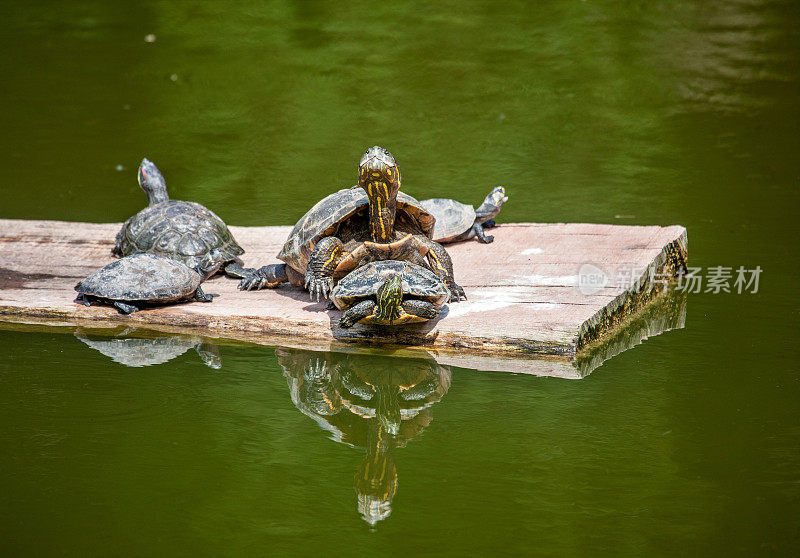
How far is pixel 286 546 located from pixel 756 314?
2.87m

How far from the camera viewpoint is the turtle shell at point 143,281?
4.50 m

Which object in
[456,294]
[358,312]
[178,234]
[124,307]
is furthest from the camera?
[178,234]

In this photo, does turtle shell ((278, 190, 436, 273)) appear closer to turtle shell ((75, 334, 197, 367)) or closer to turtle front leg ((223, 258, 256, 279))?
turtle front leg ((223, 258, 256, 279))

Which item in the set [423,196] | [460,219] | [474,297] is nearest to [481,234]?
[460,219]

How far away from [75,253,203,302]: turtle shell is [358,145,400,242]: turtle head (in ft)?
3.22

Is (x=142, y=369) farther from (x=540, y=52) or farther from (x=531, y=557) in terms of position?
(x=540, y=52)

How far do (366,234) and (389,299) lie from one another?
802 millimetres

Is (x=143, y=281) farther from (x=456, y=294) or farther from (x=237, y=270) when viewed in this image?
(x=456, y=294)

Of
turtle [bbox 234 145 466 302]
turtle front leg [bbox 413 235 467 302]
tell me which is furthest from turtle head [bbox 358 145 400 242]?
turtle front leg [bbox 413 235 467 302]

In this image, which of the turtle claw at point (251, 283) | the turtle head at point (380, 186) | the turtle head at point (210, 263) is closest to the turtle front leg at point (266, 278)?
the turtle claw at point (251, 283)

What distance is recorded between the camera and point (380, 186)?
418cm

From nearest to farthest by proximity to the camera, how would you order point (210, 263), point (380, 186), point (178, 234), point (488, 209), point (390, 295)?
1. point (390, 295)
2. point (380, 186)
3. point (210, 263)
4. point (178, 234)
5. point (488, 209)

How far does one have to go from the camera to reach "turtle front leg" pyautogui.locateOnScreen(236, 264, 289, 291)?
16.0 ft

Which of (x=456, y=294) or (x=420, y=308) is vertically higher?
(x=420, y=308)
